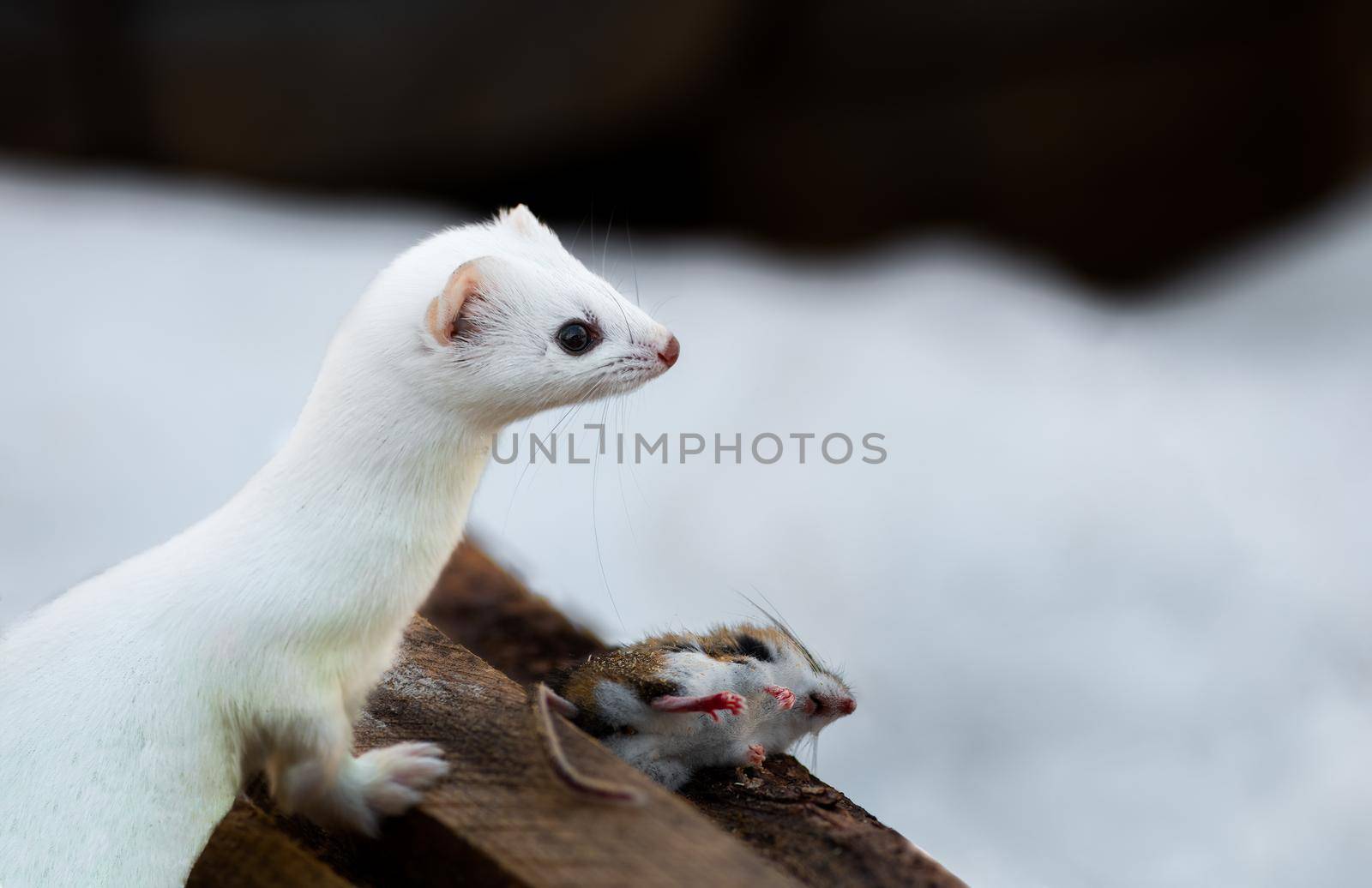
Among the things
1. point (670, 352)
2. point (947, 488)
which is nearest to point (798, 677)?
point (670, 352)

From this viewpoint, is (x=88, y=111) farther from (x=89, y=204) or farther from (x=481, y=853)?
(x=481, y=853)

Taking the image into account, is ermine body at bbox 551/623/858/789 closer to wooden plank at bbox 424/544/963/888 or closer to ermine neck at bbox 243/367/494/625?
wooden plank at bbox 424/544/963/888

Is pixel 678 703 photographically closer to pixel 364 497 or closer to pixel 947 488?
pixel 364 497

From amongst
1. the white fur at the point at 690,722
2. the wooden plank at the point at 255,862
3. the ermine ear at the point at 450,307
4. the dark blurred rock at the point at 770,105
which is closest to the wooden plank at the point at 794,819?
the white fur at the point at 690,722

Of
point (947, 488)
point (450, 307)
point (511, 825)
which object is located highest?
point (947, 488)

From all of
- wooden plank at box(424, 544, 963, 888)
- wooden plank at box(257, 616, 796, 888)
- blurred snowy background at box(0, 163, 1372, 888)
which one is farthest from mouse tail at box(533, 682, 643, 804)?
blurred snowy background at box(0, 163, 1372, 888)

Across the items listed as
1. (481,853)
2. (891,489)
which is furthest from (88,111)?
(481,853)
